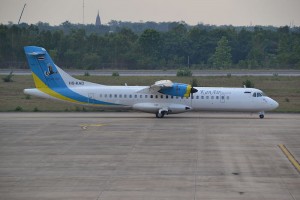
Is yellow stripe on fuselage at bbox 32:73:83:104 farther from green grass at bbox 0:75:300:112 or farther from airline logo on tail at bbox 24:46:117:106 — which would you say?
green grass at bbox 0:75:300:112

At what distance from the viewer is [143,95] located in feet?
144

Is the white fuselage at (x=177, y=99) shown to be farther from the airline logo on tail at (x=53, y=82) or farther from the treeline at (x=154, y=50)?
the treeline at (x=154, y=50)

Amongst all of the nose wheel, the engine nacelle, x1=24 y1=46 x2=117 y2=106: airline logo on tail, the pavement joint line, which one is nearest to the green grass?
the nose wheel

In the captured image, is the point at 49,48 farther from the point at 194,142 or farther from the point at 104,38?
the point at 194,142

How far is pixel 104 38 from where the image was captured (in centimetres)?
10644

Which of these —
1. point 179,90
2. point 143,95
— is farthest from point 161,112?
point 179,90

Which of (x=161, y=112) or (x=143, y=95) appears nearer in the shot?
(x=161, y=112)

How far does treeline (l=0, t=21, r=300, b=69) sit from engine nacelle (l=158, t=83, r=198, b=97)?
175 ft

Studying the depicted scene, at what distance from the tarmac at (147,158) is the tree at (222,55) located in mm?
57098

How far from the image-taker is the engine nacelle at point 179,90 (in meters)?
43.2

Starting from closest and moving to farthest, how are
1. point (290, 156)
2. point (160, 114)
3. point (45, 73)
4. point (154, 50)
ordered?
point (290, 156)
point (45, 73)
point (160, 114)
point (154, 50)

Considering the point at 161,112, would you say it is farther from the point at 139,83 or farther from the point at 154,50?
the point at 154,50

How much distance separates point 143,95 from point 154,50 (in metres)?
63.1

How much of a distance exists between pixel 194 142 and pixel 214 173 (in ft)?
27.2
